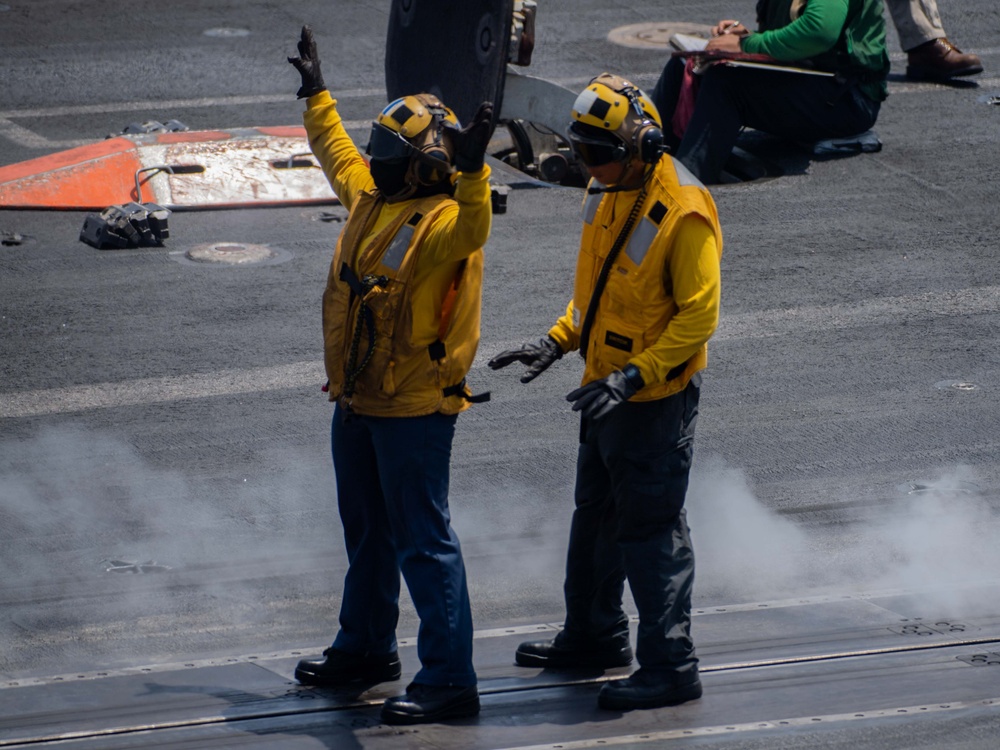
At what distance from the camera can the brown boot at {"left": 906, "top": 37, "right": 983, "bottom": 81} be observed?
13602 millimetres

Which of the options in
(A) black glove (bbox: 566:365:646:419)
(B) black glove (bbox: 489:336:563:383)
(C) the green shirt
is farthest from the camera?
(C) the green shirt

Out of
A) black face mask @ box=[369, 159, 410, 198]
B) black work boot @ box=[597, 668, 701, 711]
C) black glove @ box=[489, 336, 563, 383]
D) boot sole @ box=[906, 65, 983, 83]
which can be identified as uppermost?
black face mask @ box=[369, 159, 410, 198]

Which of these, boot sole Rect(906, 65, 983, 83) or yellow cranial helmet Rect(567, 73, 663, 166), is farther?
boot sole Rect(906, 65, 983, 83)

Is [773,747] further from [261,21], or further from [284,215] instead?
[261,21]

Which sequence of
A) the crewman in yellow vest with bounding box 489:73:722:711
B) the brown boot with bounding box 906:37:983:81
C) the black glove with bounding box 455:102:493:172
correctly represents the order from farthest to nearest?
the brown boot with bounding box 906:37:983:81 → the crewman in yellow vest with bounding box 489:73:722:711 → the black glove with bounding box 455:102:493:172

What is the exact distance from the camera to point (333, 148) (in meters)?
5.21

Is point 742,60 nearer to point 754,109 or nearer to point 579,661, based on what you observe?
point 754,109

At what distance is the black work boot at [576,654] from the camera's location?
16.9ft

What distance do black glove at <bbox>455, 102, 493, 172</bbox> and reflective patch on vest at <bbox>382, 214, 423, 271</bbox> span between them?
1.01 ft

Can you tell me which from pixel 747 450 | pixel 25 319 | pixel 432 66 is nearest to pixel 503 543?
pixel 747 450

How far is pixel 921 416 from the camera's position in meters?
7.48

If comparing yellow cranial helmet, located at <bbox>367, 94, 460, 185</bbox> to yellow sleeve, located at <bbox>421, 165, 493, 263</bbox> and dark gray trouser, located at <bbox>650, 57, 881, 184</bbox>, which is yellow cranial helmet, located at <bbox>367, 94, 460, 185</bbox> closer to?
yellow sleeve, located at <bbox>421, 165, 493, 263</bbox>

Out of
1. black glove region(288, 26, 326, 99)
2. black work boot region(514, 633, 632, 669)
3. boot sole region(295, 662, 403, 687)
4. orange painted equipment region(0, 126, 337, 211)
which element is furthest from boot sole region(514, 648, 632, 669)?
orange painted equipment region(0, 126, 337, 211)

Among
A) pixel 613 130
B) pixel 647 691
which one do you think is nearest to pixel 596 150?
pixel 613 130
